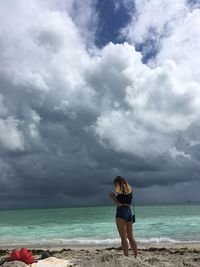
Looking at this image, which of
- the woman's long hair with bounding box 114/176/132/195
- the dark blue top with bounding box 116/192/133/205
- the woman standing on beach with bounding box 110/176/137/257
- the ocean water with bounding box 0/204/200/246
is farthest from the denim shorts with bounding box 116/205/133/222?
the ocean water with bounding box 0/204/200/246

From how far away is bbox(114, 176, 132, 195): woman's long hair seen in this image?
8570 millimetres

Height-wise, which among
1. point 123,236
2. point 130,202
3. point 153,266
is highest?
point 130,202

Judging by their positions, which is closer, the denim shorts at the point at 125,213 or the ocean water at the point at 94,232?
the denim shorts at the point at 125,213

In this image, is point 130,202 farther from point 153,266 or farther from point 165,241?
point 165,241

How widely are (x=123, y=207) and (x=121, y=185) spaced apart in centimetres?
50

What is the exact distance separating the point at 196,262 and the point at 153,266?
1411 millimetres

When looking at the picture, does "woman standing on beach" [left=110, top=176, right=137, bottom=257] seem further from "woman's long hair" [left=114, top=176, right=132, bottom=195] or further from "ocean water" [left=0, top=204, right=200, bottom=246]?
"ocean water" [left=0, top=204, right=200, bottom=246]

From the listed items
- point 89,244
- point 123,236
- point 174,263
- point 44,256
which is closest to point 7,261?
point 44,256

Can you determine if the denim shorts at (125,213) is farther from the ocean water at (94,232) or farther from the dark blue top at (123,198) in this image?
the ocean water at (94,232)

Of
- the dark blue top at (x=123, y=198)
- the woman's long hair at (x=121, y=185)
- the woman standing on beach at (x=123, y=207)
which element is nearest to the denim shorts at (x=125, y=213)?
the woman standing on beach at (x=123, y=207)

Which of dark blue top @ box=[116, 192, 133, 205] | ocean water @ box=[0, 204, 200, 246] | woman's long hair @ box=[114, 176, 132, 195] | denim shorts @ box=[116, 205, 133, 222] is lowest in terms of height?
denim shorts @ box=[116, 205, 133, 222]

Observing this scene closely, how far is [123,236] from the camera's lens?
8586 mm

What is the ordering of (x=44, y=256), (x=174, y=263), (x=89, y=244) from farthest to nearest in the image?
(x=89, y=244), (x=44, y=256), (x=174, y=263)

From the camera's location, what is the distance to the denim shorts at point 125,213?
8.62 m
